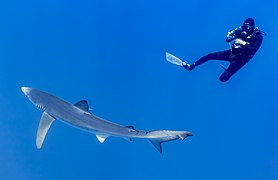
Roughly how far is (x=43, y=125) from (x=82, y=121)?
905 millimetres

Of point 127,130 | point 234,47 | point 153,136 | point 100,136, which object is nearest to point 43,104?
point 100,136

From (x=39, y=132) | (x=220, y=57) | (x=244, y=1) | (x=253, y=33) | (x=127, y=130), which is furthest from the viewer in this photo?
(x=244, y=1)

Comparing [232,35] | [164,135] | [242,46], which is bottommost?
[164,135]

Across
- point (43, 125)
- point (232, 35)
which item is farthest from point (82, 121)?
point (232, 35)

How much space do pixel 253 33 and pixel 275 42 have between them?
22.9ft

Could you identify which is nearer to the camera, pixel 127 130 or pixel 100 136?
pixel 127 130

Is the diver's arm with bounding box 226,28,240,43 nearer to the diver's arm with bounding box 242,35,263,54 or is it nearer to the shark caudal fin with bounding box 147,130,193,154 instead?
the diver's arm with bounding box 242,35,263,54

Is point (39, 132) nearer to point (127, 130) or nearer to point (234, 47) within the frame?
point (127, 130)

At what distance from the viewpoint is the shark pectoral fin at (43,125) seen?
6.11 m

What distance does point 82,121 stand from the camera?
5625mm

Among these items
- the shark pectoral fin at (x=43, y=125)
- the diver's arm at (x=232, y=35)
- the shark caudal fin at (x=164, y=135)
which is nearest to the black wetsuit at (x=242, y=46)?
the diver's arm at (x=232, y=35)

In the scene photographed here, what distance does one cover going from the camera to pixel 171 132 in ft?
15.9

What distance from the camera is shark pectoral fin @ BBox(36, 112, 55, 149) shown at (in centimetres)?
611

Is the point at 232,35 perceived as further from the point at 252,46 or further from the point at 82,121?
the point at 82,121
